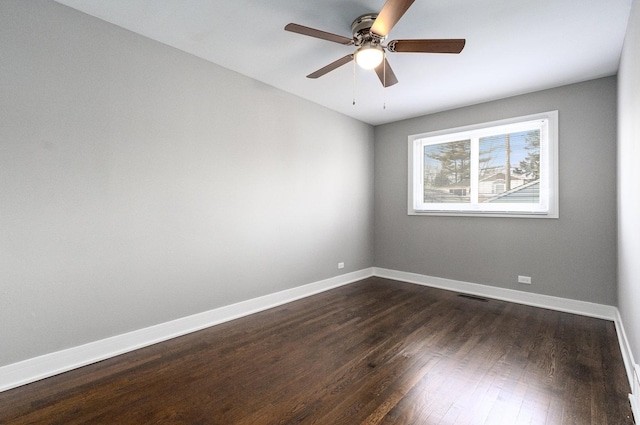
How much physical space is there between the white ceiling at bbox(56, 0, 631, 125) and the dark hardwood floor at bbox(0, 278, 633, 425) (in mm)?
2690

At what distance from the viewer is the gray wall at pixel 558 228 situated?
3338 millimetres

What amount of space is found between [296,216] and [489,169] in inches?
110

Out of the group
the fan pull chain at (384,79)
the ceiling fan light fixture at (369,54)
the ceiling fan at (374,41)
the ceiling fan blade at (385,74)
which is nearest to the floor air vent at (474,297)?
the fan pull chain at (384,79)

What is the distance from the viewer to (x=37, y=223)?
84.2 inches

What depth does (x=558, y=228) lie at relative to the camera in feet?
11.9

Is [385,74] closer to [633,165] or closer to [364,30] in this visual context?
[364,30]

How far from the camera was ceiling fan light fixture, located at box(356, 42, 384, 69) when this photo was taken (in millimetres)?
2318

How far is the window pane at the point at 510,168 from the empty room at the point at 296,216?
0.09ft

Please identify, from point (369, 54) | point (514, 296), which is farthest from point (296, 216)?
point (514, 296)

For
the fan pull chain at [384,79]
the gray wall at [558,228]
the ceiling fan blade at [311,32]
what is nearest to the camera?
the ceiling fan blade at [311,32]

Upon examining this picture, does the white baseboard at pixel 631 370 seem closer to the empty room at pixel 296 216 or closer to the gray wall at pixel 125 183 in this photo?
the empty room at pixel 296 216

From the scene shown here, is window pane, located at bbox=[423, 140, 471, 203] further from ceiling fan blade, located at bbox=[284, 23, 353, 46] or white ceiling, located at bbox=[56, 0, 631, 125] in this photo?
ceiling fan blade, located at bbox=[284, 23, 353, 46]

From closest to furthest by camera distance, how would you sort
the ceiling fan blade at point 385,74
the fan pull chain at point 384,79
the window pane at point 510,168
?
1. the fan pull chain at point 384,79
2. the ceiling fan blade at point 385,74
3. the window pane at point 510,168

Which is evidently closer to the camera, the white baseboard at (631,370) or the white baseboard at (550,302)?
the white baseboard at (631,370)
